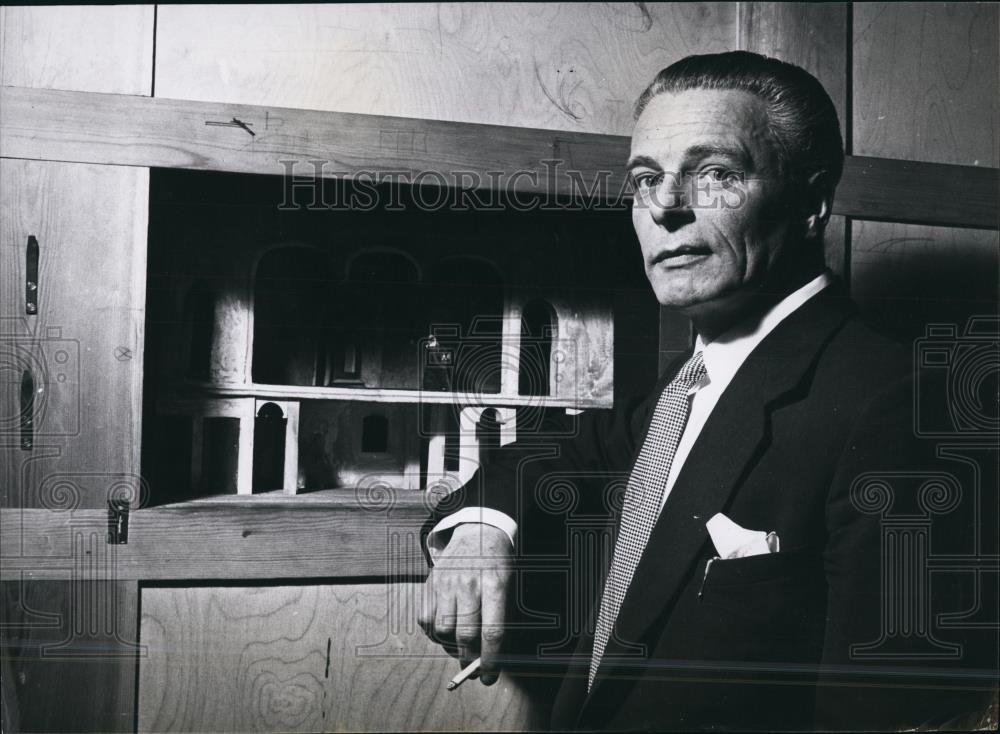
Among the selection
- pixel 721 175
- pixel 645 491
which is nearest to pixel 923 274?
pixel 721 175

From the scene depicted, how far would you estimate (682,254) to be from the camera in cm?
89

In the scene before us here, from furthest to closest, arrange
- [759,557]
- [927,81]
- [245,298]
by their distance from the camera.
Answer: [927,81], [245,298], [759,557]

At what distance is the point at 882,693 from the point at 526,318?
55cm

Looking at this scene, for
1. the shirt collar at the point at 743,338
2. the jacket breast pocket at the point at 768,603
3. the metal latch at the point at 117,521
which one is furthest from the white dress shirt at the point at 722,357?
the metal latch at the point at 117,521

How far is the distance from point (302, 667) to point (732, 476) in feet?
1.64

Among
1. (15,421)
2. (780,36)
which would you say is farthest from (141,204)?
(780,36)

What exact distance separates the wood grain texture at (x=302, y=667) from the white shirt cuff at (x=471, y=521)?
0.06 meters

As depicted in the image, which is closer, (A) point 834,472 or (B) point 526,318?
(A) point 834,472

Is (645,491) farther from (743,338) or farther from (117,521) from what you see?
(117,521)

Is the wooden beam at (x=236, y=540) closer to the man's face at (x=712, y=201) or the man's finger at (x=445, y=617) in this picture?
the man's finger at (x=445, y=617)

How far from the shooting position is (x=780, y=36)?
100 centimetres

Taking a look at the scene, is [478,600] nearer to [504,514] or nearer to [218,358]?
[504,514]

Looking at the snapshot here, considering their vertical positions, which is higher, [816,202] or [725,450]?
[816,202]

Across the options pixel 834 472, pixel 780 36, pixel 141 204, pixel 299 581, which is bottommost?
pixel 299 581
